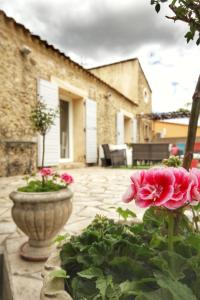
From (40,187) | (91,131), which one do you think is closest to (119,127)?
(91,131)

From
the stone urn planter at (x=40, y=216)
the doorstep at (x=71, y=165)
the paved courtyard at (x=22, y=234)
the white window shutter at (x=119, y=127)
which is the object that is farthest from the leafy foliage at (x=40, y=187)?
the white window shutter at (x=119, y=127)

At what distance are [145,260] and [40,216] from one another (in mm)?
1091

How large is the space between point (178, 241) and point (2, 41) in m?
6.18

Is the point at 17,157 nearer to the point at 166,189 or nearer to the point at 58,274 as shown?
the point at 58,274

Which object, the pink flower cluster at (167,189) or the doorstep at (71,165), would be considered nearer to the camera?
the pink flower cluster at (167,189)

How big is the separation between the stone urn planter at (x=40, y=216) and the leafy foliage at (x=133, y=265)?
833 mm

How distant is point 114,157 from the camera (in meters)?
9.43

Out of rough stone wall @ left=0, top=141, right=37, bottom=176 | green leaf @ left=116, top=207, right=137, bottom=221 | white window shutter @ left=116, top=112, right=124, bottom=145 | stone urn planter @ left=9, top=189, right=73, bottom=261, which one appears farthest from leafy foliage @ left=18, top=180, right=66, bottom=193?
white window shutter @ left=116, top=112, right=124, bottom=145

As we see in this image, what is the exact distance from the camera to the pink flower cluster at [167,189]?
0.63 metres

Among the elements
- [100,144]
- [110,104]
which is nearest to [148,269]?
[100,144]

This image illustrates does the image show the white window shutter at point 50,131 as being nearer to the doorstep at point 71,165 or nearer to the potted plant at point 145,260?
the doorstep at point 71,165

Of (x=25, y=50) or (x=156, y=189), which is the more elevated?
(x=25, y=50)

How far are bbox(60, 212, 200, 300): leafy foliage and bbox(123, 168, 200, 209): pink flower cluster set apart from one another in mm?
107

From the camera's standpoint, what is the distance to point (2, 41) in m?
5.98
